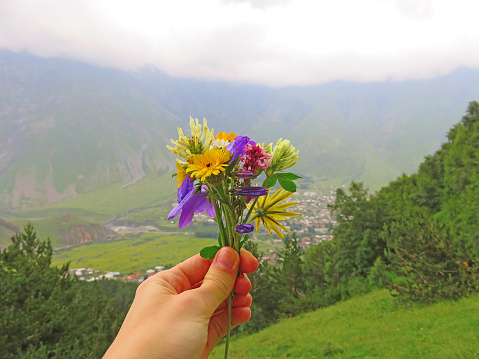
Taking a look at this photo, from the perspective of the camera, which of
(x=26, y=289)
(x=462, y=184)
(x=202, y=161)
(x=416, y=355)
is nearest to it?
(x=202, y=161)

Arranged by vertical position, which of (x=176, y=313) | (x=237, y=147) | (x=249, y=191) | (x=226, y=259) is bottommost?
(x=176, y=313)

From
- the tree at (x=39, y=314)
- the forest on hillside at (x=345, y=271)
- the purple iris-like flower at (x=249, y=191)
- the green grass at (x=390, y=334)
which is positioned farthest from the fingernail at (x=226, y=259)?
the forest on hillside at (x=345, y=271)

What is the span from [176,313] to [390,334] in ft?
33.5

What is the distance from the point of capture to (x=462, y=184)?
22766 millimetres

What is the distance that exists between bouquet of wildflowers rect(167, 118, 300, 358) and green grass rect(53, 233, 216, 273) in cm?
9711

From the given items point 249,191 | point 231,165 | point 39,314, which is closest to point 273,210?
point 249,191

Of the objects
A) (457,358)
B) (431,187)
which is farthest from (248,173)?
(431,187)

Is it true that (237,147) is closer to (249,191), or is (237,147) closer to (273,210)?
(249,191)

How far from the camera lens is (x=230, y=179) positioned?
5.93 feet

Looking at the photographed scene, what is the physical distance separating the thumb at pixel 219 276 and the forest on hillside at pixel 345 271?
12.0m

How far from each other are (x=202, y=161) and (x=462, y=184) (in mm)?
27864

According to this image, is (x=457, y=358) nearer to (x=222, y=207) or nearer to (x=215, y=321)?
(x=215, y=321)

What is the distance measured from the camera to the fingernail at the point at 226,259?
1.96 meters

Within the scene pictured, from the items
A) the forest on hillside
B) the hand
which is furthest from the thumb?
the forest on hillside
